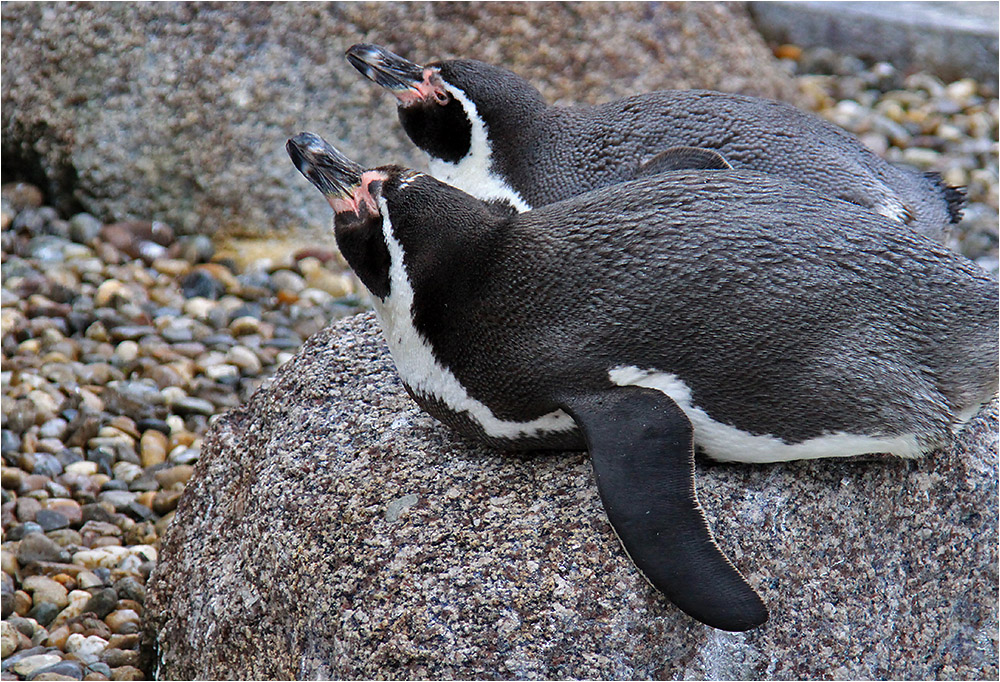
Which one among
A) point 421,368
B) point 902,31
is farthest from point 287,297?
point 902,31

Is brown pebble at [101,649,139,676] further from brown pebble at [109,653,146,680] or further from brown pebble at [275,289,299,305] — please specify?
brown pebble at [275,289,299,305]

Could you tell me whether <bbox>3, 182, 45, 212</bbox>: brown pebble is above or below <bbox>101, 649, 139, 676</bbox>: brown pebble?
above

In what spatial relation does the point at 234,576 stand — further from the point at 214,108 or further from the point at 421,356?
the point at 214,108

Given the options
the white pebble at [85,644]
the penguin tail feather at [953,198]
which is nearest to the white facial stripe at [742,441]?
the penguin tail feather at [953,198]

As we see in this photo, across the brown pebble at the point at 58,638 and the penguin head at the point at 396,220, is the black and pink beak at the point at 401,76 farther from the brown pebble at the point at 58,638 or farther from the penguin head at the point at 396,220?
the brown pebble at the point at 58,638

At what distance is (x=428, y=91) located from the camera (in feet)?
10.0

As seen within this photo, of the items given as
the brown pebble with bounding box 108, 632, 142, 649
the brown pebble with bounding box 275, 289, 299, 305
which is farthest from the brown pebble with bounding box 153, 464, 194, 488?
the brown pebble with bounding box 275, 289, 299, 305

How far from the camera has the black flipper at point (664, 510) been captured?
1.99 m

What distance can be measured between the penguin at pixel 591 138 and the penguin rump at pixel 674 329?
52 cm

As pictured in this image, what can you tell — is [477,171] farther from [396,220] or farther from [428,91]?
[396,220]

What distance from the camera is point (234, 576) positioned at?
8.20 ft

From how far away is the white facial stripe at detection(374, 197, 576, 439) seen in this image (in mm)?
2295

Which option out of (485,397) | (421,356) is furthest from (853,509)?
(421,356)

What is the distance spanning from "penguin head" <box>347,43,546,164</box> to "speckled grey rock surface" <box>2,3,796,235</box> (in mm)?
1858
